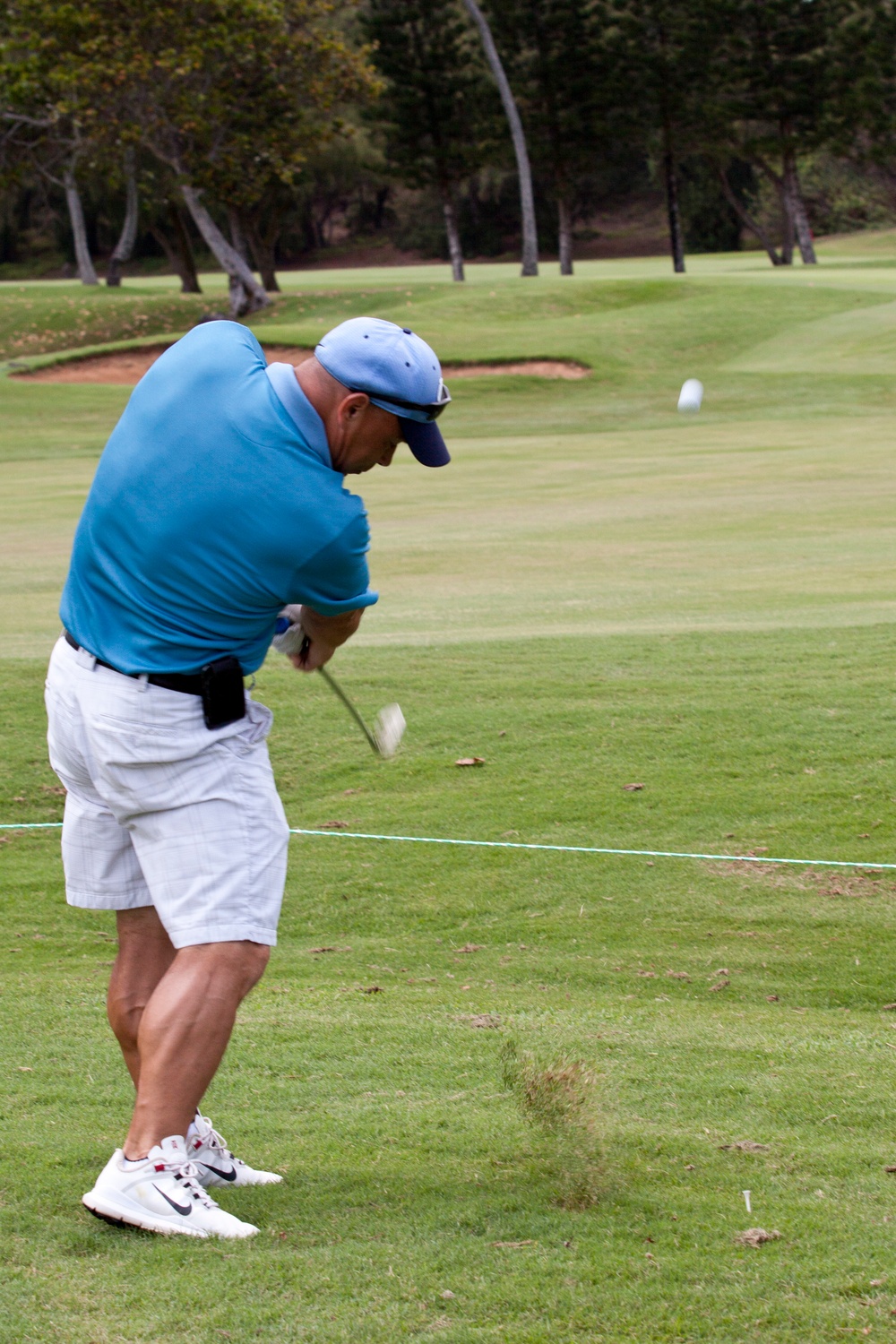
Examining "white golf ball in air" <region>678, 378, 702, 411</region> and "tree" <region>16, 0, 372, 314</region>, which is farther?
"tree" <region>16, 0, 372, 314</region>

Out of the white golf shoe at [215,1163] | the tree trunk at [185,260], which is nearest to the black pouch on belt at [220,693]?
the white golf shoe at [215,1163]

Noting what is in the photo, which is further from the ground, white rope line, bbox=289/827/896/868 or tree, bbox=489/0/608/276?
tree, bbox=489/0/608/276

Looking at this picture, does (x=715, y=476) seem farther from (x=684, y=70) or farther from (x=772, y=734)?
(x=684, y=70)

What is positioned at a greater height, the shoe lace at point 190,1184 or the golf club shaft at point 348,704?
the golf club shaft at point 348,704

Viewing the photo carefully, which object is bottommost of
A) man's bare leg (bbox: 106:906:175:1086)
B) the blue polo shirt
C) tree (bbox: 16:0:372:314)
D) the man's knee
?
man's bare leg (bbox: 106:906:175:1086)

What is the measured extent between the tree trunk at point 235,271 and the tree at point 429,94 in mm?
9063

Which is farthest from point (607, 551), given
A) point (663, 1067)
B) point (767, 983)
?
point (663, 1067)

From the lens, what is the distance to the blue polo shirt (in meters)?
2.98

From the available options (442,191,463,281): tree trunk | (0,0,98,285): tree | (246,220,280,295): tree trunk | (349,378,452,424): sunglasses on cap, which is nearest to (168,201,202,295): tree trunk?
(246,220,280,295): tree trunk

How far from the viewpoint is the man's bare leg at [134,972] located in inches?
132

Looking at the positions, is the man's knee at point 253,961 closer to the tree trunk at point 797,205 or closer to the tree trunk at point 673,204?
the tree trunk at point 673,204

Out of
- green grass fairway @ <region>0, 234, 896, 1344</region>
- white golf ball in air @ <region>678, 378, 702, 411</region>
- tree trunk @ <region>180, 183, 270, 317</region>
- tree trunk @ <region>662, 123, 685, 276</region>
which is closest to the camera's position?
green grass fairway @ <region>0, 234, 896, 1344</region>

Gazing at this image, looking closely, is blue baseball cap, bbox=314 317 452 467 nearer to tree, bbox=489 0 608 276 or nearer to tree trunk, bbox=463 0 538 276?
tree trunk, bbox=463 0 538 276

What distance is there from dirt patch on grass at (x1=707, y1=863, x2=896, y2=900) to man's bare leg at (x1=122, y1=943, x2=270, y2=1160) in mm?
3013
